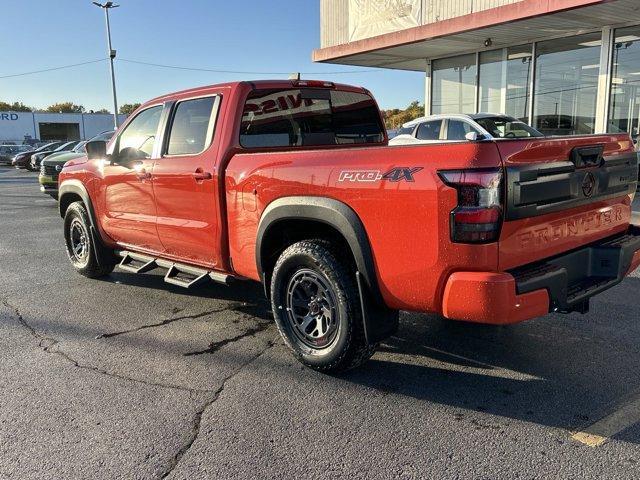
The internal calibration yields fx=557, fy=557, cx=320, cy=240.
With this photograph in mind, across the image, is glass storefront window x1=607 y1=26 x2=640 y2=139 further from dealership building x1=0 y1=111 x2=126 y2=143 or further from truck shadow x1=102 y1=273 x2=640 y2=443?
dealership building x1=0 y1=111 x2=126 y2=143


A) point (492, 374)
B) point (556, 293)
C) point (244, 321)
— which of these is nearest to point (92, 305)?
point (244, 321)

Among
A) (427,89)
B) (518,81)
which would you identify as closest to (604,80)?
(518,81)

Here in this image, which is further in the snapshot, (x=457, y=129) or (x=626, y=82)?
(x=626, y=82)

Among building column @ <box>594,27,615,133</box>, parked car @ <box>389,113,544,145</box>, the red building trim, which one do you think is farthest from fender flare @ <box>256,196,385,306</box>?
building column @ <box>594,27,615,133</box>

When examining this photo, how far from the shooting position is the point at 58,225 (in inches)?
412

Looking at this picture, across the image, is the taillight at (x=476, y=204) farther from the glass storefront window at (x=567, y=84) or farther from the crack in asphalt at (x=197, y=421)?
the glass storefront window at (x=567, y=84)

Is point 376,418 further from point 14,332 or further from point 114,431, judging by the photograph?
point 14,332

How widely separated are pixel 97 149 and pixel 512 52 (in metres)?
12.5

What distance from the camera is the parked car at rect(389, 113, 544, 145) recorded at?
11.1 meters

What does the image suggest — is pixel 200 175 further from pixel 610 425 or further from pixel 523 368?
pixel 610 425

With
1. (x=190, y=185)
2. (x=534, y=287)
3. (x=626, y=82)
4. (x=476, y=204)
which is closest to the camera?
(x=476, y=204)

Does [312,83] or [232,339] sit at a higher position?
[312,83]

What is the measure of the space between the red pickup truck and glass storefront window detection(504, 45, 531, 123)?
1081cm

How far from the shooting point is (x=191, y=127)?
15.5 ft
